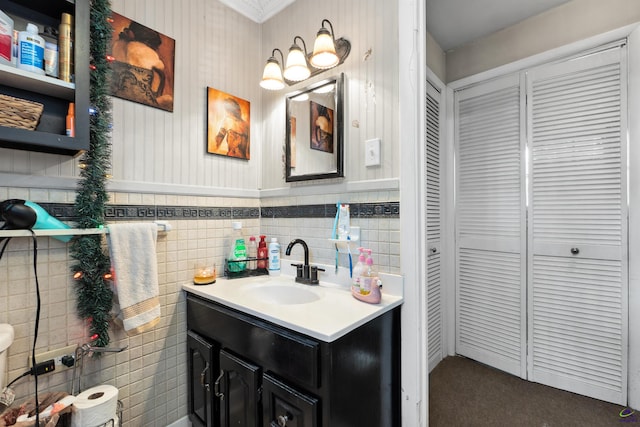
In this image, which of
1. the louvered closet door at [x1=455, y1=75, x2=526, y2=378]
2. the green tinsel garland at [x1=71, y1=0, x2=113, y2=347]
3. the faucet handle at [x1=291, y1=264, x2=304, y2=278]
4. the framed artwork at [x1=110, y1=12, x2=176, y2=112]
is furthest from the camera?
the louvered closet door at [x1=455, y1=75, x2=526, y2=378]

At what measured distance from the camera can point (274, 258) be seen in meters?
1.71

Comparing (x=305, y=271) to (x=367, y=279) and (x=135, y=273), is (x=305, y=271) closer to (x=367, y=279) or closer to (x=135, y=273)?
(x=367, y=279)

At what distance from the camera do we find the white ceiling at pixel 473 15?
1.83m

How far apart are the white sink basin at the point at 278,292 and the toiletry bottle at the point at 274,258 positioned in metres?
0.17

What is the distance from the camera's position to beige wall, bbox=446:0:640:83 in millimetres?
1646

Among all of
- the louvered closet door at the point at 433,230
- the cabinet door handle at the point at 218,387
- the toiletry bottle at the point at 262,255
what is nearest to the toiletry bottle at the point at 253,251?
the toiletry bottle at the point at 262,255

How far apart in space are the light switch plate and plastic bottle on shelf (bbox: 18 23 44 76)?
130 centimetres

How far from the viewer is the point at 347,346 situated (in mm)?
958

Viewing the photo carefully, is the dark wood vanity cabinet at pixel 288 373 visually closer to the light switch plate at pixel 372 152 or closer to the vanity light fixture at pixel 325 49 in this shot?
the light switch plate at pixel 372 152

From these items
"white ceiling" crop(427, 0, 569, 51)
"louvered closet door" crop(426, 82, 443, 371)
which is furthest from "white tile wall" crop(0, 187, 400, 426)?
"white ceiling" crop(427, 0, 569, 51)

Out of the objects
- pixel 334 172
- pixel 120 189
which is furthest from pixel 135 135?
pixel 334 172

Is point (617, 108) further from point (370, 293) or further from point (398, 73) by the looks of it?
point (370, 293)

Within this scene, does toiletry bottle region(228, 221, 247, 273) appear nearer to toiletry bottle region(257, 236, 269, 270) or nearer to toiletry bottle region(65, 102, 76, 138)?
toiletry bottle region(257, 236, 269, 270)

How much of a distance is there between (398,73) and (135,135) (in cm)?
129
